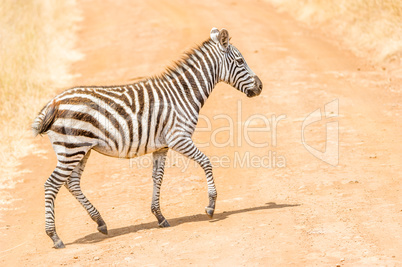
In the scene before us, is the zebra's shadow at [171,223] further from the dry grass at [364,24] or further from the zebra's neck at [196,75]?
the dry grass at [364,24]

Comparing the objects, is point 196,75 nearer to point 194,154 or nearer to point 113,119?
point 194,154

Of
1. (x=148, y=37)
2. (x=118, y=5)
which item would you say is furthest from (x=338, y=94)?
(x=118, y=5)

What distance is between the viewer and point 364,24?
61.2 feet

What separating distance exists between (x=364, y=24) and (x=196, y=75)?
35.8ft

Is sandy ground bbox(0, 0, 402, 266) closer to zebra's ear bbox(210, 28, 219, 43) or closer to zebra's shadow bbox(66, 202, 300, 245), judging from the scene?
zebra's shadow bbox(66, 202, 300, 245)

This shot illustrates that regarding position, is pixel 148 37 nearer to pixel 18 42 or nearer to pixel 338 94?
pixel 18 42

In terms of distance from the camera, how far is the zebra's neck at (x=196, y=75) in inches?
365

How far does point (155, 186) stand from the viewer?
920cm

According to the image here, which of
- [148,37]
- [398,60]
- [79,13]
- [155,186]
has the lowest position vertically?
[155,186]

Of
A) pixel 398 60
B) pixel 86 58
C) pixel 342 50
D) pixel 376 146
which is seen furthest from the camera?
pixel 86 58

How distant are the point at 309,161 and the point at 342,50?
8154mm

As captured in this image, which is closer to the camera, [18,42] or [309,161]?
[309,161]

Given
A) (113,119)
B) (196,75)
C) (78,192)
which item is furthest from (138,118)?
(78,192)

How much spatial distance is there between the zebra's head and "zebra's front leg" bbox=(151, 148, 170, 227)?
1613 mm
